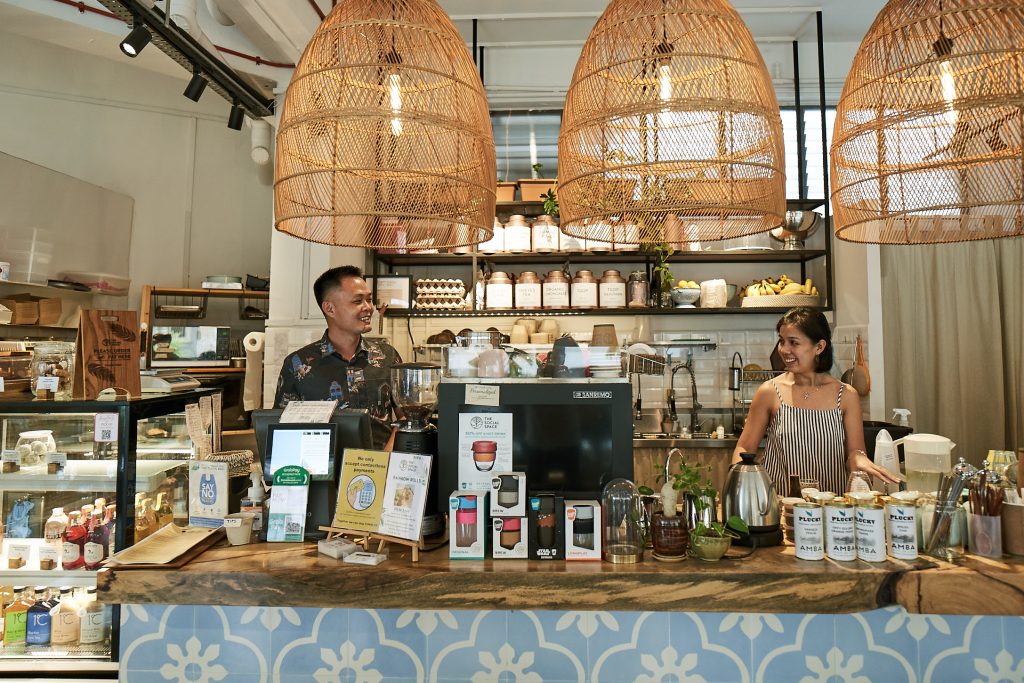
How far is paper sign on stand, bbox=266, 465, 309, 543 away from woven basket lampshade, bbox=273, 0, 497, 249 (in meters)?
0.72

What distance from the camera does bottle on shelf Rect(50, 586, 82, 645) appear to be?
7.43ft

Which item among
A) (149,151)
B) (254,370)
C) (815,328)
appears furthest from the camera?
(149,151)

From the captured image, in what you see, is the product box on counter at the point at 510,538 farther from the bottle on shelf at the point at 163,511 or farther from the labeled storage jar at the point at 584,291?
the labeled storage jar at the point at 584,291

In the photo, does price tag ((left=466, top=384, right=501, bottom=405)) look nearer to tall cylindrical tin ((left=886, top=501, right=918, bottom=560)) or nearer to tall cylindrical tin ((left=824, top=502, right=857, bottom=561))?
tall cylindrical tin ((left=824, top=502, right=857, bottom=561))

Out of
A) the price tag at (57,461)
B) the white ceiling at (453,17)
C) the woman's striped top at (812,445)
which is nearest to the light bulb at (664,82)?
the woman's striped top at (812,445)

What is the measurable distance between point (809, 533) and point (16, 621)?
266 cm

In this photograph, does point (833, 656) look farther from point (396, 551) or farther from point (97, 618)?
point (97, 618)

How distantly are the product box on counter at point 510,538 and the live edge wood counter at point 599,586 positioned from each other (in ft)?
0.14

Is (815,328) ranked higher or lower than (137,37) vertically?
lower

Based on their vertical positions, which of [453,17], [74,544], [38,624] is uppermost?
[453,17]

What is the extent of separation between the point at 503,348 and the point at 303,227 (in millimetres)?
743

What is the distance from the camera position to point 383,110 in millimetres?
1549

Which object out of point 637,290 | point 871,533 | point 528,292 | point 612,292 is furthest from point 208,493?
point 637,290

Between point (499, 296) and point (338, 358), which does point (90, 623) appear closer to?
point (338, 358)
